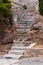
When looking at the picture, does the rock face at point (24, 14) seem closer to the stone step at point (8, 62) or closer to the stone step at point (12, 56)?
the stone step at point (12, 56)

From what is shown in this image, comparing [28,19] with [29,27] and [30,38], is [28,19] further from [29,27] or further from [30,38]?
[30,38]

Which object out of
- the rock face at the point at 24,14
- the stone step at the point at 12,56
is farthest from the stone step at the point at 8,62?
the rock face at the point at 24,14

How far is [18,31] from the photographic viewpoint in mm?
21234

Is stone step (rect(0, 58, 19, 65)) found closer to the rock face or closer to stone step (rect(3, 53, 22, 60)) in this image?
stone step (rect(3, 53, 22, 60))

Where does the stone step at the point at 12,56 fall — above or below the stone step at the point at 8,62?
below

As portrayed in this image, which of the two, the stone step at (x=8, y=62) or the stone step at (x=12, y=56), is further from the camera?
the stone step at (x=12, y=56)

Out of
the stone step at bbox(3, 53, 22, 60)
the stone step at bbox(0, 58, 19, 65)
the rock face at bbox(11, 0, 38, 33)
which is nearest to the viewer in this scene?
the stone step at bbox(0, 58, 19, 65)

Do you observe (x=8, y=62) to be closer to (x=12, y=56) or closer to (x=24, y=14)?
(x=12, y=56)

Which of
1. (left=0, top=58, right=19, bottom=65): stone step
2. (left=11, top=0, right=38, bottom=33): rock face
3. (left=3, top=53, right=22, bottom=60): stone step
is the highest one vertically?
(left=11, top=0, right=38, bottom=33): rock face

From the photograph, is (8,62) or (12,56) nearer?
(8,62)

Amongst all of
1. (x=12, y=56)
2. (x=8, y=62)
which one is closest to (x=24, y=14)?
(x=12, y=56)

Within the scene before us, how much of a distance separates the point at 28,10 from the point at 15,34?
5033mm

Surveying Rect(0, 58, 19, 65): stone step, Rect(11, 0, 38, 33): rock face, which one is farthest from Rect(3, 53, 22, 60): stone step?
Rect(11, 0, 38, 33): rock face

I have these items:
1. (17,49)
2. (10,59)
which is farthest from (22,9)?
(10,59)
